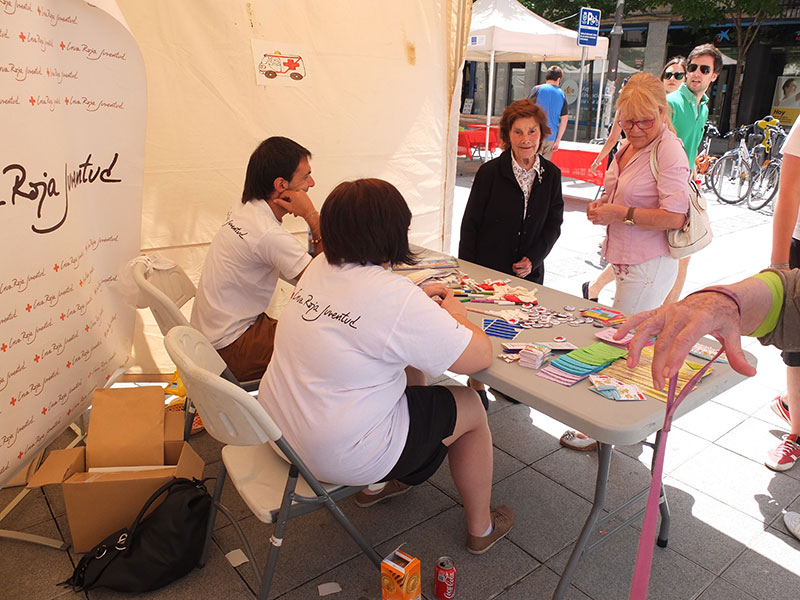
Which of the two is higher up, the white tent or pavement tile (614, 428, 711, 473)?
the white tent

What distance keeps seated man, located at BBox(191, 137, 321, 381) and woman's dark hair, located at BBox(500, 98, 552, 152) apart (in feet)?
3.34

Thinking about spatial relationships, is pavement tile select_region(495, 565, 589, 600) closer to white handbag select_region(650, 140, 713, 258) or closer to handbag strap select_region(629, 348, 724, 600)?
handbag strap select_region(629, 348, 724, 600)

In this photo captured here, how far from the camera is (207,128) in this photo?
3.13 metres

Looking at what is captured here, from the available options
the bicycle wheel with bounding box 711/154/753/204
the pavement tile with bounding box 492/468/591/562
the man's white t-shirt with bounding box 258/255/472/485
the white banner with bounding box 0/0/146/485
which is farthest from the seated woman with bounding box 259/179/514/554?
the bicycle wheel with bounding box 711/154/753/204

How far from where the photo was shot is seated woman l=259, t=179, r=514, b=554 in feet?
5.22

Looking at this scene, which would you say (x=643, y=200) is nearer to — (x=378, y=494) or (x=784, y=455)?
(x=784, y=455)

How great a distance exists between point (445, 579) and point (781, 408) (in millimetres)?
2067

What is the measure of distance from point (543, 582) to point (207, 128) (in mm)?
2611

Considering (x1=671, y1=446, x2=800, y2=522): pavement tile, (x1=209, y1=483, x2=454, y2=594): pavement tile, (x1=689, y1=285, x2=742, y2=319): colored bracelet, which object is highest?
(x1=689, y1=285, x2=742, y2=319): colored bracelet

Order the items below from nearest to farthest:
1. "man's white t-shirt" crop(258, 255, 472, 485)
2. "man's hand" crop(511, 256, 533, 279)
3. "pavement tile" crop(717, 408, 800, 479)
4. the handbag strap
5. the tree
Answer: the handbag strap
"man's white t-shirt" crop(258, 255, 472, 485)
"pavement tile" crop(717, 408, 800, 479)
"man's hand" crop(511, 256, 533, 279)
the tree

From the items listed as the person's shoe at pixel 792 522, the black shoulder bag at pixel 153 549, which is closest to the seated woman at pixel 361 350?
the black shoulder bag at pixel 153 549

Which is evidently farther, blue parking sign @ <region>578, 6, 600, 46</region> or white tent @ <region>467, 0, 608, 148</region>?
blue parking sign @ <region>578, 6, 600, 46</region>

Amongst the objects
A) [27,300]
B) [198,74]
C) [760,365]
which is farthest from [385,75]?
[760,365]

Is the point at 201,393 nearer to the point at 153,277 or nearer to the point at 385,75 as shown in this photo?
the point at 153,277
